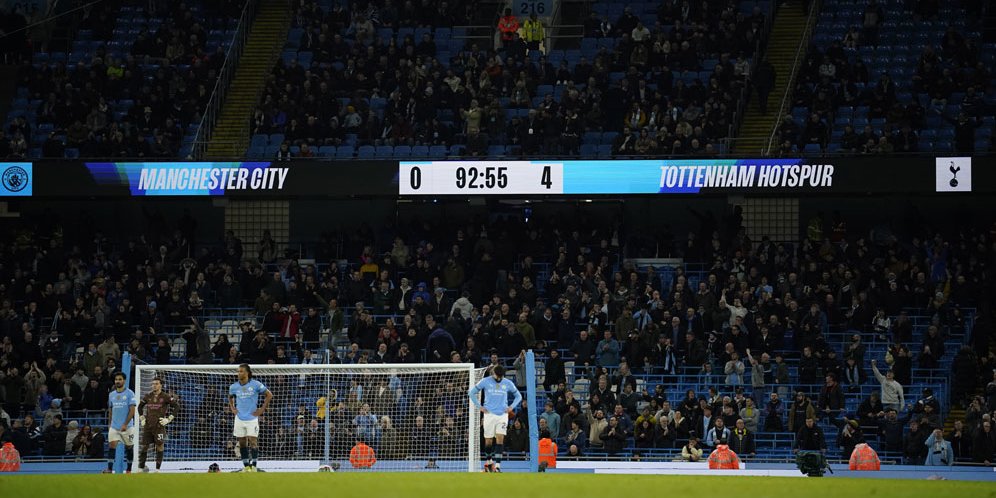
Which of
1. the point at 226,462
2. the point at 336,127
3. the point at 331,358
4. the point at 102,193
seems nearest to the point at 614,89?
the point at 336,127

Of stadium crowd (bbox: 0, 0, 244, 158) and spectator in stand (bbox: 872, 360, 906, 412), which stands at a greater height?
stadium crowd (bbox: 0, 0, 244, 158)

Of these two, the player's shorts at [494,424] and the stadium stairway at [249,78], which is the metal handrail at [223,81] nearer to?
the stadium stairway at [249,78]

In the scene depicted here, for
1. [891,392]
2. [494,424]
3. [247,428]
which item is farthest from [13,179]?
[891,392]

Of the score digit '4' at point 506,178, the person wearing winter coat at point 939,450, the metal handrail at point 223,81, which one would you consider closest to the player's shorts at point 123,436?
the score digit '4' at point 506,178

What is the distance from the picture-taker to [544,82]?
1305 inches

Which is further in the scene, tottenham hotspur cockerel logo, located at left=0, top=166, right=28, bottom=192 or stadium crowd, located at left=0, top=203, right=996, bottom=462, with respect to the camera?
tottenham hotspur cockerel logo, located at left=0, top=166, right=28, bottom=192

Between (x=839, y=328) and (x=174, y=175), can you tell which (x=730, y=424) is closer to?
(x=839, y=328)

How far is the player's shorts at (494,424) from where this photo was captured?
66.7 feet

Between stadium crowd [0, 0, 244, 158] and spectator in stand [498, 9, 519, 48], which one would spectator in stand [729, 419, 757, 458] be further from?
stadium crowd [0, 0, 244, 158]

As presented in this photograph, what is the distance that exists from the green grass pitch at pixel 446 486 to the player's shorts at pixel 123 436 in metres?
6.53

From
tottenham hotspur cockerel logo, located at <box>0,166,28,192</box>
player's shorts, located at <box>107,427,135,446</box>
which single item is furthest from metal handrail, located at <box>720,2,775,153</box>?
tottenham hotspur cockerel logo, located at <box>0,166,28,192</box>

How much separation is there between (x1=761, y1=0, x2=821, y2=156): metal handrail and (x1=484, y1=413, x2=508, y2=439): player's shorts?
40.6 feet

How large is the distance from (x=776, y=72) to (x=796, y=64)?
0.51 meters

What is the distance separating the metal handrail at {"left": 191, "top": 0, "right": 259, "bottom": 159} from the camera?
32.8 m
